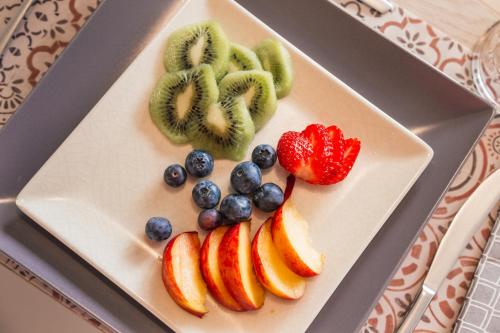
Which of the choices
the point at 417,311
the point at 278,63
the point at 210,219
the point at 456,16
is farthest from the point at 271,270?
the point at 456,16

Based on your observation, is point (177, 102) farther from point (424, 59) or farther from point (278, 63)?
point (424, 59)

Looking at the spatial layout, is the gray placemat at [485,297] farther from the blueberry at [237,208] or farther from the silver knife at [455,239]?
the blueberry at [237,208]

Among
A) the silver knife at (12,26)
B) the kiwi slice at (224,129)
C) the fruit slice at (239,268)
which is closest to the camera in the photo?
the fruit slice at (239,268)

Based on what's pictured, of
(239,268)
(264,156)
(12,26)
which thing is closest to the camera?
(239,268)

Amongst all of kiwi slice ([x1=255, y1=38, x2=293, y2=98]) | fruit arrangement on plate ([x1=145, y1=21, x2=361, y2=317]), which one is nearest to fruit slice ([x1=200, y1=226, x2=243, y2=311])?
fruit arrangement on plate ([x1=145, y1=21, x2=361, y2=317])

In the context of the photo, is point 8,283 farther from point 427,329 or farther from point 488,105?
point 488,105

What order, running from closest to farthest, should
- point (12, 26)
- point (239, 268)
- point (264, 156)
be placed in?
point (239, 268) < point (264, 156) < point (12, 26)

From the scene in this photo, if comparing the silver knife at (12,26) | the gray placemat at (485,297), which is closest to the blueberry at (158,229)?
the silver knife at (12,26)
